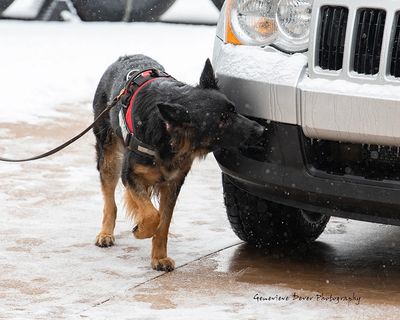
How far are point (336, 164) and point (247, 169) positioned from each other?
1.45 ft

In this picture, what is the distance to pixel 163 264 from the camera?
5.60 metres

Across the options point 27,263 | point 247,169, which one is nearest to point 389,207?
point 247,169

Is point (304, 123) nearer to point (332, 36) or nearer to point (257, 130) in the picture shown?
point (257, 130)

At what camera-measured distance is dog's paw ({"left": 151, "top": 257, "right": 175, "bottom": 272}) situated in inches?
220

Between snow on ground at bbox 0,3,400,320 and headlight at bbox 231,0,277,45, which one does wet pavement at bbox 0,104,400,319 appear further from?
headlight at bbox 231,0,277,45

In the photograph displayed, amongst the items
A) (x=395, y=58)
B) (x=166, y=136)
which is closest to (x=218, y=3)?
(x=166, y=136)

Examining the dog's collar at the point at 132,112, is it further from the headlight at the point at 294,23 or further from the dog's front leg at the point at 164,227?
the headlight at the point at 294,23

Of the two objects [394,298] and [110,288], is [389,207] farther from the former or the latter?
[110,288]

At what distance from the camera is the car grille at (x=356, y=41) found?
4668 mm

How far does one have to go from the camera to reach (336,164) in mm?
5039

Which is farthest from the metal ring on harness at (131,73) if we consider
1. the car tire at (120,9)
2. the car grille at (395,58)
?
the car tire at (120,9)

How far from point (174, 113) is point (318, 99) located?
732 mm

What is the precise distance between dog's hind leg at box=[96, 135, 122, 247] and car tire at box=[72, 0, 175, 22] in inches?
317

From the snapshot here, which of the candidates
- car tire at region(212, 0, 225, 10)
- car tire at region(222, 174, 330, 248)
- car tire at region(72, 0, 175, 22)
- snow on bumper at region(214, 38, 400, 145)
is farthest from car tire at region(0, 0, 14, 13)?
snow on bumper at region(214, 38, 400, 145)
